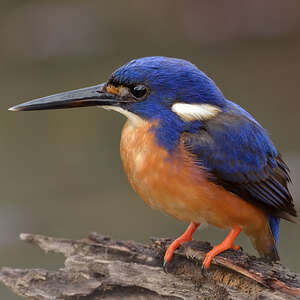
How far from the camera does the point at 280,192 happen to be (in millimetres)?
3623

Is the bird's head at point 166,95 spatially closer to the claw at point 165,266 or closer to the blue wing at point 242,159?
the blue wing at point 242,159

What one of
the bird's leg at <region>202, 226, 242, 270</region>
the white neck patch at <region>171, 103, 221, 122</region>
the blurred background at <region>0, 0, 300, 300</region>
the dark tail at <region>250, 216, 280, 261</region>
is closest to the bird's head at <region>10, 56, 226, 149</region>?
the white neck patch at <region>171, 103, 221, 122</region>

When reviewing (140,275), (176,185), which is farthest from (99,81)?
(176,185)

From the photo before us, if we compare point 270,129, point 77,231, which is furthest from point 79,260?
point 270,129

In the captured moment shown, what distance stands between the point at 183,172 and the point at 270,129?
5.09 metres

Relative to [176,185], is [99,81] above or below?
above

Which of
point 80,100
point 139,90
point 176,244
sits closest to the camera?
point 139,90

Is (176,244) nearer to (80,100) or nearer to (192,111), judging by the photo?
(192,111)

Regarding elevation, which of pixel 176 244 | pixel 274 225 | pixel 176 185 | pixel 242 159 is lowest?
pixel 176 244

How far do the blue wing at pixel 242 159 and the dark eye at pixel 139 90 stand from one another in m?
0.29

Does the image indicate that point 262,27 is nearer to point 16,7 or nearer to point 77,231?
point 16,7

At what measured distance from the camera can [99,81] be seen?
10031mm

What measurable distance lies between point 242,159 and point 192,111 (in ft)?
1.15

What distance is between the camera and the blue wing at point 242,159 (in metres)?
3.44
